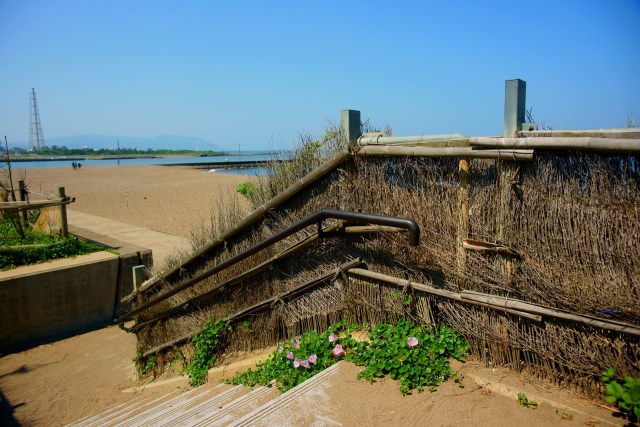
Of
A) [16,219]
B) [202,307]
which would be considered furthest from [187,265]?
[16,219]

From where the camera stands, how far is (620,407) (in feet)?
7.86

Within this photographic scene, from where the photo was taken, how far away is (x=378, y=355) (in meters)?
3.14

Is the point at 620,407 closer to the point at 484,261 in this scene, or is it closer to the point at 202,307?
the point at 484,261

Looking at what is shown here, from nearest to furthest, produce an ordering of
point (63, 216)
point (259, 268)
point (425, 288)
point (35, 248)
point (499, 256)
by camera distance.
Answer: point (499, 256), point (425, 288), point (259, 268), point (35, 248), point (63, 216)

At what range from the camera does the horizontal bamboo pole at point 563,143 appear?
239 cm

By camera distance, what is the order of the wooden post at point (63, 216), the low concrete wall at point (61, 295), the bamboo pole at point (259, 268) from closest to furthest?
1. the bamboo pole at point (259, 268)
2. the low concrete wall at point (61, 295)
3. the wooden post at point (63, 216)

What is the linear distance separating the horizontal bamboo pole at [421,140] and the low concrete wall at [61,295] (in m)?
6.03

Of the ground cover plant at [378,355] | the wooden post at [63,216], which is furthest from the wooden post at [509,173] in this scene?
the wooden post at [63,216]

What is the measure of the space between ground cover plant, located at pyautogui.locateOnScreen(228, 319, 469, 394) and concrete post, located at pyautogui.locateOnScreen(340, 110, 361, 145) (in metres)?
1.59

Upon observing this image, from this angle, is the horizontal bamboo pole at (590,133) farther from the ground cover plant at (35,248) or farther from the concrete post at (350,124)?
the ground cover plant at (35,248)

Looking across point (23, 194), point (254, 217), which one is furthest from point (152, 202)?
point (254, 217)

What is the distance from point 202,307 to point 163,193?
22243 mm

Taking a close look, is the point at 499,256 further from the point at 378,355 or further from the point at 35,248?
the point at 35,248

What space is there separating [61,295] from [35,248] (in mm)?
1048
